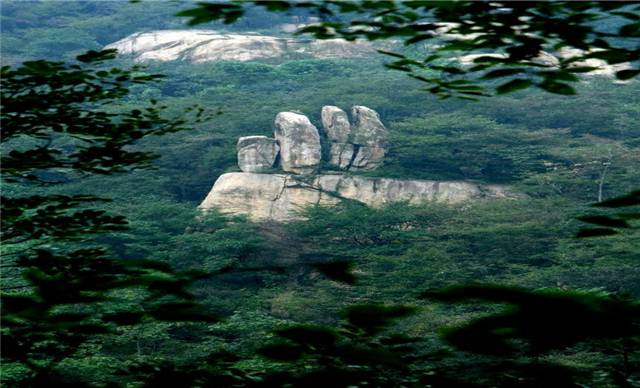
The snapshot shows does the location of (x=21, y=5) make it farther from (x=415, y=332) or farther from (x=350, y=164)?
(x=415, y=332)

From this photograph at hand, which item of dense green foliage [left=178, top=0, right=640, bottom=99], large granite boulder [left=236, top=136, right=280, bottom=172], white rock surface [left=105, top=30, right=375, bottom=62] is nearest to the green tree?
dense green foliage [left=178, top=0, right=640, bottom=99]

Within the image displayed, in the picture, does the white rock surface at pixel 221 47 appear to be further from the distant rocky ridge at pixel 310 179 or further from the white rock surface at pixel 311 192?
the white rock surface at pixel 311 192

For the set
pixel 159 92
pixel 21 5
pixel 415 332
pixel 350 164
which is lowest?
pixel 415 332

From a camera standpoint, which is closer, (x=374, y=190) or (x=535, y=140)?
(x=374, y=190)

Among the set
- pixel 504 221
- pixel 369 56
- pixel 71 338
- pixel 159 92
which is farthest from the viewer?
pixel 369 56

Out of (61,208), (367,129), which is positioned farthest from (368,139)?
(61,208)

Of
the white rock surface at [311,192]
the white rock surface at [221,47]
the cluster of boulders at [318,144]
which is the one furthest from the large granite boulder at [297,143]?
the white rock surface at [221,47]

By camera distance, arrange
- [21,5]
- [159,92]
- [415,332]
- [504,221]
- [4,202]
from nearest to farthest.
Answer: [4,202]
[415,332]
[504,221]
[159,92]
[21,5]

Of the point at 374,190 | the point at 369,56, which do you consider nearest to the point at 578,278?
the point at 374,190
